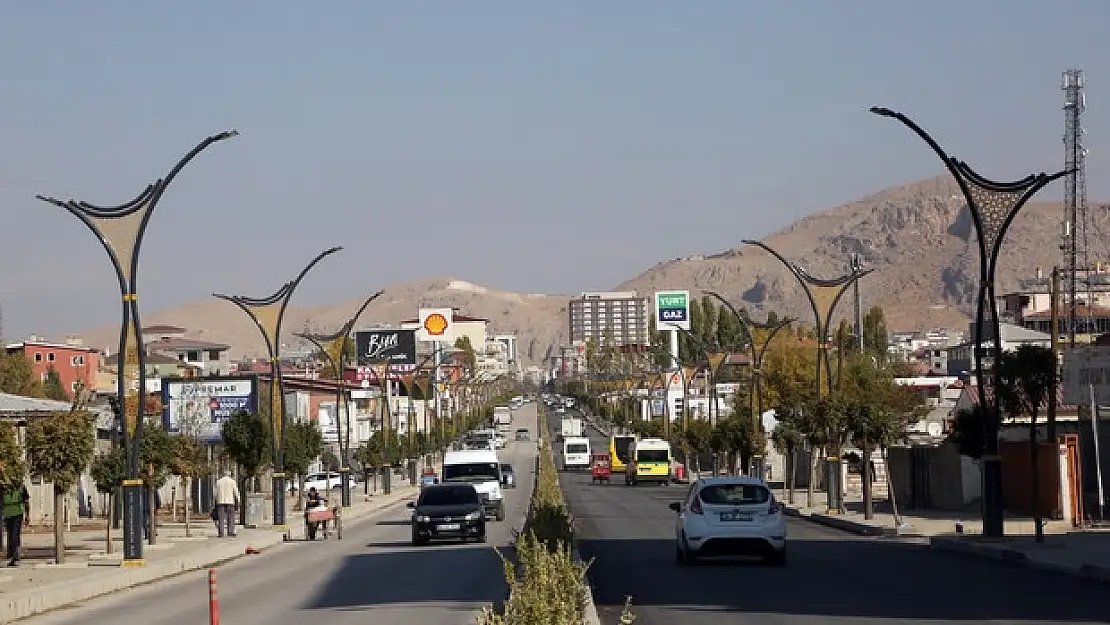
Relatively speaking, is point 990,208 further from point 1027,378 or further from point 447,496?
point 447,496

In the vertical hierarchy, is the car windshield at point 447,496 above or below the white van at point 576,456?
above

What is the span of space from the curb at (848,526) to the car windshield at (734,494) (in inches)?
451

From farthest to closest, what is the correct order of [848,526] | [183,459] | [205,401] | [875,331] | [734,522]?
1. [875,331]
2. [205,401]
3. [183,459]
4. [848,526]
5. [734,522]

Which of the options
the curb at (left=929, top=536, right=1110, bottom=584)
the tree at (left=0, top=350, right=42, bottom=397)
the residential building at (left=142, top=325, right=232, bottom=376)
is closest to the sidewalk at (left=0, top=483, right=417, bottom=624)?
the curb at (left=929, top=536, right=1110, bottom=584)

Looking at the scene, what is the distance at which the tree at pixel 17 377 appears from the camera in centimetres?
9906

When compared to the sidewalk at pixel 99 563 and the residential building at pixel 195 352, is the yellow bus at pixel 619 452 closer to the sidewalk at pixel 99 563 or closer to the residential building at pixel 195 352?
the sidewalk at pixel 99 563

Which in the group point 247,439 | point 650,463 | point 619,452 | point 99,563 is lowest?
point 650,463

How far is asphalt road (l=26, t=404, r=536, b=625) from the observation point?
956 inches

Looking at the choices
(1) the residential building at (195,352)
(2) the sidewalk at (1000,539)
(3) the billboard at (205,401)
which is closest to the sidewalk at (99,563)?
(3) the billboard at (205,401)

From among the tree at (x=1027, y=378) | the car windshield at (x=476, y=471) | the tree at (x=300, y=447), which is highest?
the tree at (x=1027, y=378)

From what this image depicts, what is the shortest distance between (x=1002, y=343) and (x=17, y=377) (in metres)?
68.4

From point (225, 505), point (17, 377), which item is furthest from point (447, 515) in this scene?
point (17, 377)

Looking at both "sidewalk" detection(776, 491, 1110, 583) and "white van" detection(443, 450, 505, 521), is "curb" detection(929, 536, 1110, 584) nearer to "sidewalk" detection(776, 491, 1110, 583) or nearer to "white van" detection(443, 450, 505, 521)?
"sidewalk" detection(776, 491, 1110, 583)

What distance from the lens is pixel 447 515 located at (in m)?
44.0
